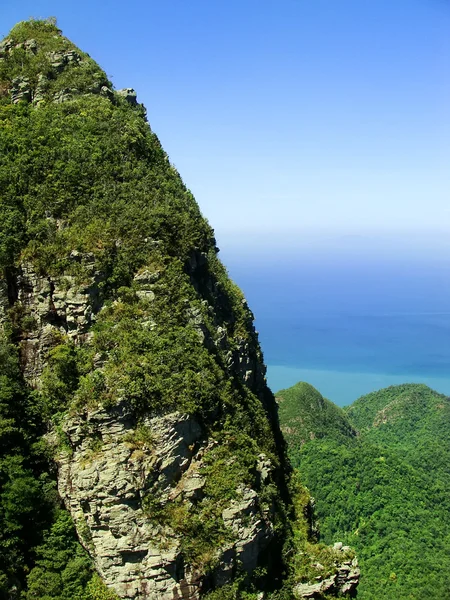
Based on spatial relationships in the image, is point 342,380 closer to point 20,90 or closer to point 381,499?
point 381,499

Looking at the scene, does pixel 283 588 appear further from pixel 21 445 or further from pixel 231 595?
pixel 21 445

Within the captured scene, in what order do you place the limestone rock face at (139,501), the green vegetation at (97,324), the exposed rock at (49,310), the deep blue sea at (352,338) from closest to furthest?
the limestone rock face at (139,501), the green vegetation at (97,324), the exposed rock at (49,310), the deep blue sea at (352,338)

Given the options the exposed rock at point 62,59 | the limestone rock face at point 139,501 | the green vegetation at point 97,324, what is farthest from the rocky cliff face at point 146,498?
the exposed rock at point 62,59

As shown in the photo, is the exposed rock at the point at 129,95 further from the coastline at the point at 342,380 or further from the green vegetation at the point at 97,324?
the coastline at the point at 342,380

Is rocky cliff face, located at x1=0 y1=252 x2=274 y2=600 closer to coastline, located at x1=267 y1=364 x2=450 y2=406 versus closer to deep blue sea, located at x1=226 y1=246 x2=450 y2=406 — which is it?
deep blue sea, located at x1=226 y1=246 x2=450 y2=406

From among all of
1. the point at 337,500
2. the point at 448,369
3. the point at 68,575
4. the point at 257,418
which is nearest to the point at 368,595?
the point at 337,500

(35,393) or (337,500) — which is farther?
(337,500)
